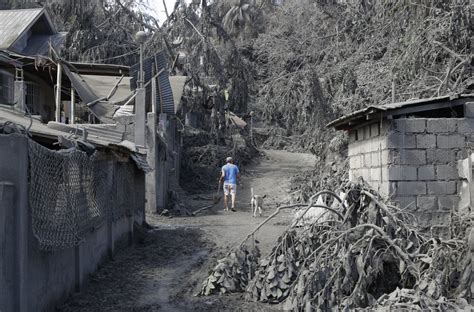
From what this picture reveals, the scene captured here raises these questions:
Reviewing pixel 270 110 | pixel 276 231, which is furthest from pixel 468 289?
pixel 270 110

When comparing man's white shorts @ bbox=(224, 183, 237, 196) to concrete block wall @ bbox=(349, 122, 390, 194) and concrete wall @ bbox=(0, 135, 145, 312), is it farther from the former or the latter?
concrete wall @ bbox=(0, 135, 145, 312)

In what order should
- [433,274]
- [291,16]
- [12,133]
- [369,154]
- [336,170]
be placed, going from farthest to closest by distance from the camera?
[291,16] < [336,170] < [369,154] < [433,274] < [12,133]

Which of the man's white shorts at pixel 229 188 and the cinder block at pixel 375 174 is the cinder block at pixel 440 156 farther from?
the man's white shorts at pixel 229 188

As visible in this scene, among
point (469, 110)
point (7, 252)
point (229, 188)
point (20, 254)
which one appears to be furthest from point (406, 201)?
point (229, 188)

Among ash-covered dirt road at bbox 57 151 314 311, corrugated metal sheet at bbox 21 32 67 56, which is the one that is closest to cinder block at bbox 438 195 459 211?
ash-covered dirt road at bbox 57 151 314 311

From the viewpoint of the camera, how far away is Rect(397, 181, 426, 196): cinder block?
8867mm

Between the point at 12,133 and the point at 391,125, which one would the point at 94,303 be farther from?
the point at 391,125

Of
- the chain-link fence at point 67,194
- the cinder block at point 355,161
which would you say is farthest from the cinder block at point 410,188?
the chain-link fence at point 67,194

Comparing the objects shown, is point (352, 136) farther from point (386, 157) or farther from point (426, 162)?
point (426, 162)

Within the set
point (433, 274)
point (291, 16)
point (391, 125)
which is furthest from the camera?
point (291, 16)

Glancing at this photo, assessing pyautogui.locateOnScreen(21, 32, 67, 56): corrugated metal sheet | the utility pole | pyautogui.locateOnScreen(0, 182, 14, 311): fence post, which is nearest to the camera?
pyautogui.locateOnScreen(0, 182, 14, 311): fence post

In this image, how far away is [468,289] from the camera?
7.13 metres

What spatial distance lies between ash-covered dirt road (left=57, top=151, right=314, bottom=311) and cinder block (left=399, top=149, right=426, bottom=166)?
3.17 meters

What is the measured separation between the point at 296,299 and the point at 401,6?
1076 centimetres
